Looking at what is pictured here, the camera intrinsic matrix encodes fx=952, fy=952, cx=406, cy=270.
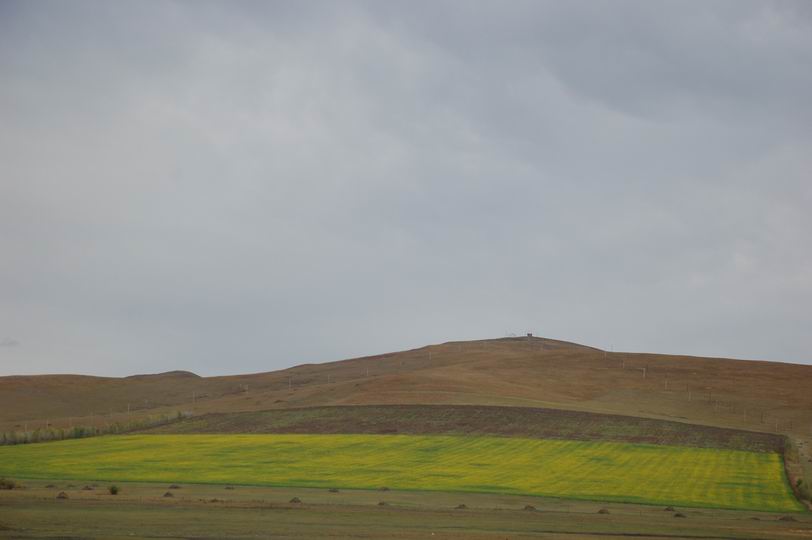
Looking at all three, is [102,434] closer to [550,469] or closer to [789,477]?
[550,469]

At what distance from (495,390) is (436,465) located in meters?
45.5

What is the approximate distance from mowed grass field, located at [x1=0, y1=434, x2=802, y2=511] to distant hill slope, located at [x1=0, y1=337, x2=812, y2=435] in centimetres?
2144

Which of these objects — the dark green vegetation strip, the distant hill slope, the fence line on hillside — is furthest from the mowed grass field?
the distant hill slope

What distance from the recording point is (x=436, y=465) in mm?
60312

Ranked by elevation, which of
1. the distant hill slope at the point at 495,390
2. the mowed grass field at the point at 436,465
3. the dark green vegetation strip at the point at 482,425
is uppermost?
the distant hill slope at the point at 495,390

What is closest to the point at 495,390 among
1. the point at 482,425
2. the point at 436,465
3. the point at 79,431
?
the point at 482,425

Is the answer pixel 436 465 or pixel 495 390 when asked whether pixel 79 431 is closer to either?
pixel 436 465

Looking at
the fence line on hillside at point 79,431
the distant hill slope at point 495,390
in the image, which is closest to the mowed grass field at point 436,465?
the fence line on hillside at point 79,431

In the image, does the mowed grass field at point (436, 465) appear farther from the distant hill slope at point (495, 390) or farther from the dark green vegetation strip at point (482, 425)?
the distant hill slope at point (495, 390)

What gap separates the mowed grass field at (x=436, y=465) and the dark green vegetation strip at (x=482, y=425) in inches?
148

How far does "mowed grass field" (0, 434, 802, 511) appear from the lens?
1976 inches

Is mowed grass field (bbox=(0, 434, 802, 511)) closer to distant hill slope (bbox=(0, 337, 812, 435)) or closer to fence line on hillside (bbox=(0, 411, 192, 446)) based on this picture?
fence line on hillside (bbox=(0, 411, 192, 446))

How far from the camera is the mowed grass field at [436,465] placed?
1976 inches

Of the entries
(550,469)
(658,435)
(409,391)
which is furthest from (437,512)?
(409,391)
